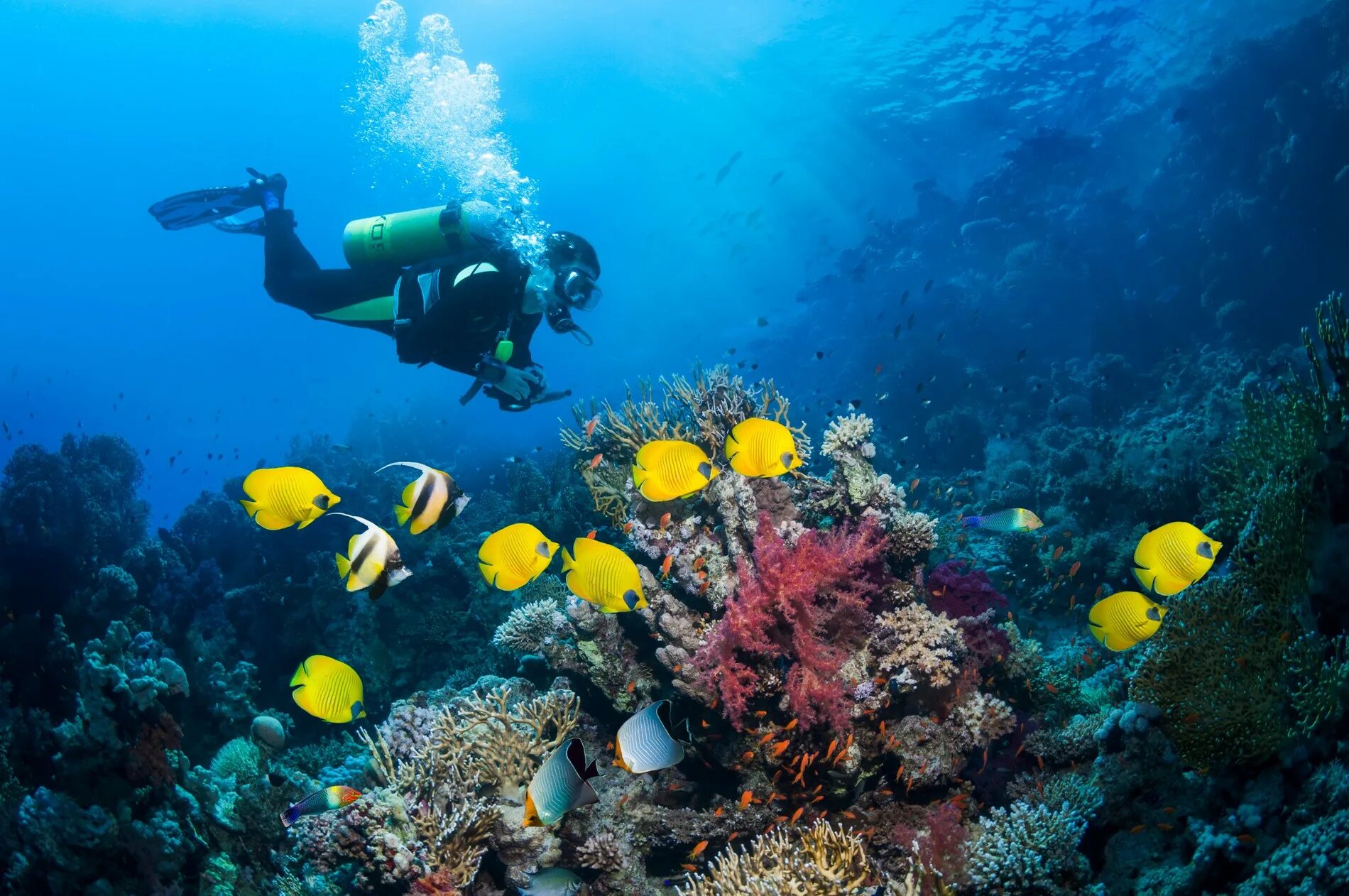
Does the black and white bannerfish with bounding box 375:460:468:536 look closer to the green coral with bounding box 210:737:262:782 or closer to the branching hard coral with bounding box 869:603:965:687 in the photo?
the branching hard coral with bounding box 869:603:965:687

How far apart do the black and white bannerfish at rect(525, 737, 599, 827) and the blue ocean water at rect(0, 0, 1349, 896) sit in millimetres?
1105

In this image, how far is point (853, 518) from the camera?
506 centimetres

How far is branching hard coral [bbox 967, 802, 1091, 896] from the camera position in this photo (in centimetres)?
319

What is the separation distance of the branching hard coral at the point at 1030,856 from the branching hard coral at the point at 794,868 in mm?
638

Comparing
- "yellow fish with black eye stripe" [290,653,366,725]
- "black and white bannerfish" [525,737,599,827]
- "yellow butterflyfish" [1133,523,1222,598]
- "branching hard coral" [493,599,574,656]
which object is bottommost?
"black and white bannerfish" [525,737,599,827]

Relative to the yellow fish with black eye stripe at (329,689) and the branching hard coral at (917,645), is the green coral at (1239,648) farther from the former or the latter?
the yellow fish with black eye stripe at (329,689)

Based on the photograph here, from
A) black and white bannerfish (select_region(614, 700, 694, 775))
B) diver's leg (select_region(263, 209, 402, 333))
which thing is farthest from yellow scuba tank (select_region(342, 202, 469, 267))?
black and white bannerfish (select_region(614, 700, 694, 775))

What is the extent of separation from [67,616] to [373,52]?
6372 centimetres

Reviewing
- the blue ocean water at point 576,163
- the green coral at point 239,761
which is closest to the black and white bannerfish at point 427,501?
the green coral at point 239,761

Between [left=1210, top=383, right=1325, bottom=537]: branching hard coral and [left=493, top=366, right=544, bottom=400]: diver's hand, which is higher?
[left=493, top=366, right=544, bottom=400]: diver's hand

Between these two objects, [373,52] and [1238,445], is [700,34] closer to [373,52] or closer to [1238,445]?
[373,52]

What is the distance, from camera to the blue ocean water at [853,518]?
3.54 m

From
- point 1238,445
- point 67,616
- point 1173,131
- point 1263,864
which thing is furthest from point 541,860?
point 1173,131

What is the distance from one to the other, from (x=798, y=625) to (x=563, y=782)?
184 centimetres
